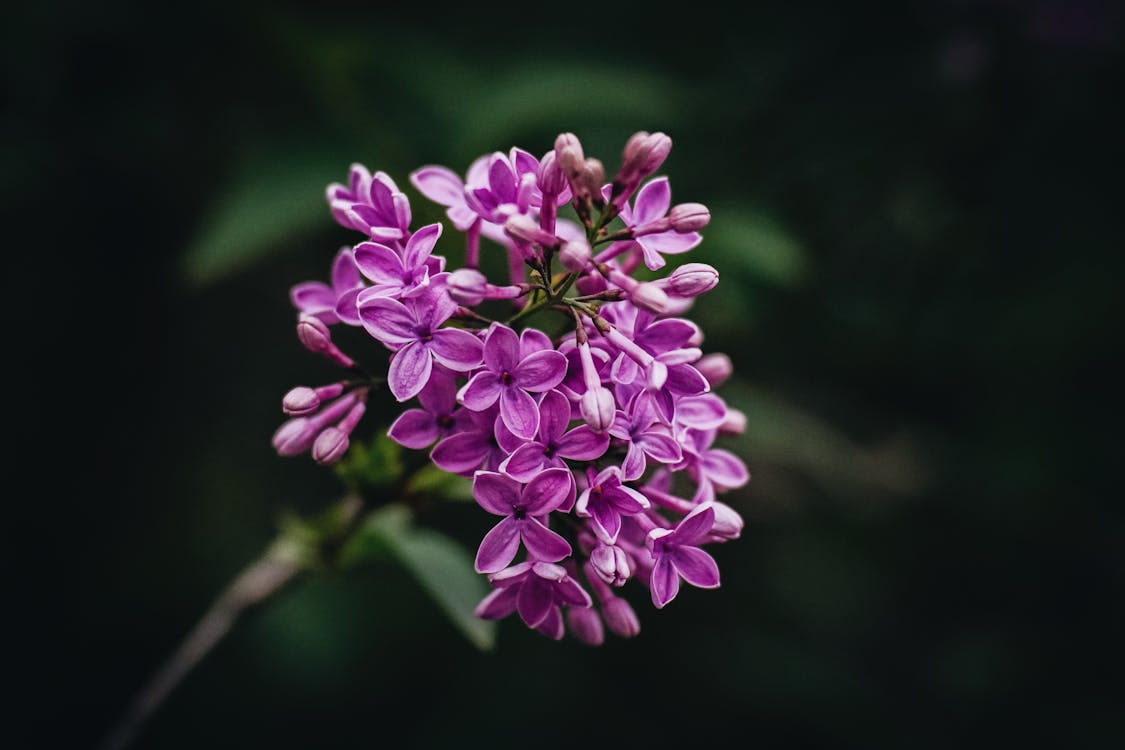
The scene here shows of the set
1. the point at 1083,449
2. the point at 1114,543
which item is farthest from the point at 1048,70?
the point at 1114,543

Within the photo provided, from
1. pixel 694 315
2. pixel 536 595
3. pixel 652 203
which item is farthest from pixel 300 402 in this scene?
pixel 694 315

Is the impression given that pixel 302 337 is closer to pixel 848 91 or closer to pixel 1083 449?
pixel 848 91

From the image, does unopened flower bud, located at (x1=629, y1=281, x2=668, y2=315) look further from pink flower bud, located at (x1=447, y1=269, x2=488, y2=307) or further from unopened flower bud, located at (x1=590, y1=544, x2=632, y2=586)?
unopened flower bud, located at (x1=590, y1=544, x2=632, y2=586)

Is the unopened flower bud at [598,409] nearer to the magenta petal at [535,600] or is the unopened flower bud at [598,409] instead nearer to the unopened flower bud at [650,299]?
the unopened flower bud at [650,299]

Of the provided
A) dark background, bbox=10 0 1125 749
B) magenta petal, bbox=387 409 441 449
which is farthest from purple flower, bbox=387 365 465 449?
dark background, bbox=10 0 1125 749

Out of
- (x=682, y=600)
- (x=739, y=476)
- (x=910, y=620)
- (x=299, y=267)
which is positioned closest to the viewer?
(x=739, y=476)
